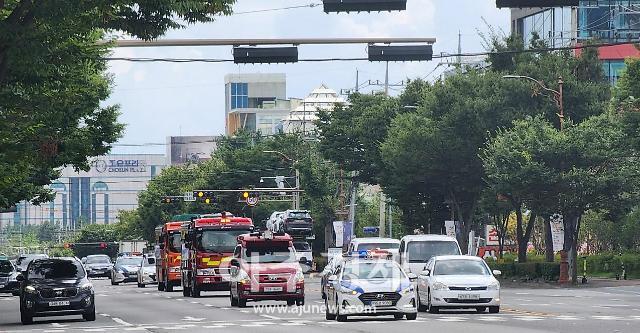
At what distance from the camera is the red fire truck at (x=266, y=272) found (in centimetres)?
4144

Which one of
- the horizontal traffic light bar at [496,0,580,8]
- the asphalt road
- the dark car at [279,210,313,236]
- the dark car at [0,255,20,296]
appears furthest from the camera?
the dark car at [279,210,313,236]

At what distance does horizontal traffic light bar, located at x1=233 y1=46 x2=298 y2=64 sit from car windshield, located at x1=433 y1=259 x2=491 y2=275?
7.26 m

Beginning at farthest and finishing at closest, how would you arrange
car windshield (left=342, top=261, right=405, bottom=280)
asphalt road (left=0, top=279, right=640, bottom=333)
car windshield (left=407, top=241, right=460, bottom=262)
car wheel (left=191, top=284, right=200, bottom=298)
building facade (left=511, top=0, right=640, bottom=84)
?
building facade (left=511, top=0, right=640, bottom=84), car wheel (left=191, top=284, right=200, bottom=298), car windshield (left=407, top=241, right=460, bottom=262), car windshield (left=342, top=261, right=405, bottom=280), asphalt road (left=0, top=279, right=640, bottom=333)

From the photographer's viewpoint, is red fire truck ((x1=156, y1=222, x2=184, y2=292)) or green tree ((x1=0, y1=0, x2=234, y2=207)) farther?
red fire truck ((x1=156, y1=222, x2=184, y2=292))

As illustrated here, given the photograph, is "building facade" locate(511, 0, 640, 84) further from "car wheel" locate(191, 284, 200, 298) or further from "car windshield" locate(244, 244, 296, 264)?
"car windshield" locate(244, 244, 296, 264)

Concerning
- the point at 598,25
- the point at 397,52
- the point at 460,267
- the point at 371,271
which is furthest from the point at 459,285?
the point at 598,25

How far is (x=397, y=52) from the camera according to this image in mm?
31609

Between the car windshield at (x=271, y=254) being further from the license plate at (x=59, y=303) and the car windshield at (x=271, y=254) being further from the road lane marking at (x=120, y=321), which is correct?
the license plate at (x=59, y=303)

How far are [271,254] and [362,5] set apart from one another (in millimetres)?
17200

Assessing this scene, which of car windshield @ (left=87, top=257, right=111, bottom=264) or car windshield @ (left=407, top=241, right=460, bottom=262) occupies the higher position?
car windshield @ (left=407, top=241, right=460, bottom=262)

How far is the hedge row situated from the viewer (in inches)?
2628

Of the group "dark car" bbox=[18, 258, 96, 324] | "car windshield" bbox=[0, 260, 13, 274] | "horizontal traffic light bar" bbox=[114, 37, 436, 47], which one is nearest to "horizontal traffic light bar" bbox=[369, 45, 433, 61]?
"horizontal traffic light bar" bbox=[114, 37, 436, 47]

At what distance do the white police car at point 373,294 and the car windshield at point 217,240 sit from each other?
18.1 meters

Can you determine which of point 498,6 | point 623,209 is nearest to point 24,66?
point 498,6
